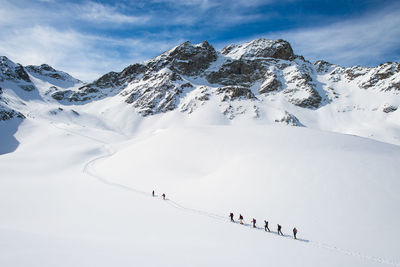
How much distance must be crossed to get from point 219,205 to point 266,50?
176624mm

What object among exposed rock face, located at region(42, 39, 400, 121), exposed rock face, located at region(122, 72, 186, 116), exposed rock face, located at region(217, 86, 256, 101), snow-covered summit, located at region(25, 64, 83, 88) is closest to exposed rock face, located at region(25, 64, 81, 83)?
snow-covered summit, located at region(25, 64, 83, 88)

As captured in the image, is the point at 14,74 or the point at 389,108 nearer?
the point at 389,108

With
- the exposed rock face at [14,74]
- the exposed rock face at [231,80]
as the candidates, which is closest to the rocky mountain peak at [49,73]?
the exposed rock face at [14,74]

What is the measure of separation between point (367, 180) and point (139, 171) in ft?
99.1

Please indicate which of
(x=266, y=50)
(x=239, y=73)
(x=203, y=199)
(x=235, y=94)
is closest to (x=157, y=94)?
(x=235, y=94)

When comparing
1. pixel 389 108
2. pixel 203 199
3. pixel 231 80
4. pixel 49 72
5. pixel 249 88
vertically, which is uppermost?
pixel 49 72

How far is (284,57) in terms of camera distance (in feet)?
561

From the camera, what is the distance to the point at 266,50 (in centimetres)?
17288

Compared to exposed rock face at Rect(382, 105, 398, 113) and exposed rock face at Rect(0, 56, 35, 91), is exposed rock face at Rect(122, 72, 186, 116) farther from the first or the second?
exposed rock face at Rect(382, 105, 398, 113)

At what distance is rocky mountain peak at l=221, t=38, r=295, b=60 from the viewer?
171125mm

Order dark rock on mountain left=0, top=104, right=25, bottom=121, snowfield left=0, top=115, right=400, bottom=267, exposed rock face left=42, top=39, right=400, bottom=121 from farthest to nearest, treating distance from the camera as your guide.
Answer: exposed rock face left=42, top=39, right=400, bottom=121 < dark rock on mountain left=0, top=104, right=25, bottom=121 < snowfield left=0, top=115, right=400, bottom=267

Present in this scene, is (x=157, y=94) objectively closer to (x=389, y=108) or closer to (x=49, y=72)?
(x=49, y=72)

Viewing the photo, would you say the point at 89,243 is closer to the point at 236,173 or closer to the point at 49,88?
the point at 236,173

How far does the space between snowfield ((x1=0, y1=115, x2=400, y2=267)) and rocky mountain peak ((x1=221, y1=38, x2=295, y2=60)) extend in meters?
149
